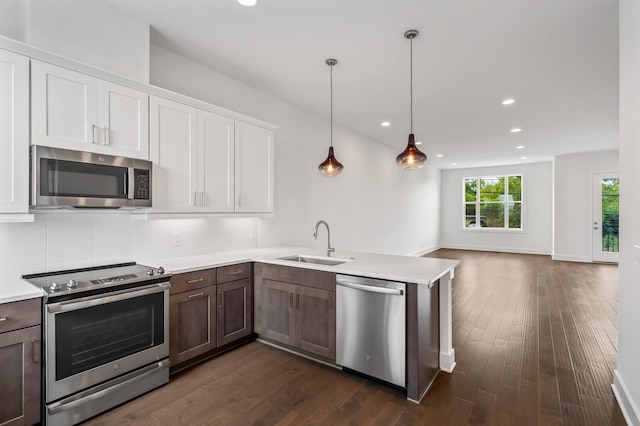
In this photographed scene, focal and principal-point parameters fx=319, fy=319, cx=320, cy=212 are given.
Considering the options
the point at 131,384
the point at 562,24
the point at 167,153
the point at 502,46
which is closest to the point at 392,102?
the point at 502,46

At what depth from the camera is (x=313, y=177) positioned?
5.02m

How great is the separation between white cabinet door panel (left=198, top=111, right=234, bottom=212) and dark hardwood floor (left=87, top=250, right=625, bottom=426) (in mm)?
1487

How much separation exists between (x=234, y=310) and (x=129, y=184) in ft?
4.82

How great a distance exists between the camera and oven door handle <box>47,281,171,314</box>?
196 cm

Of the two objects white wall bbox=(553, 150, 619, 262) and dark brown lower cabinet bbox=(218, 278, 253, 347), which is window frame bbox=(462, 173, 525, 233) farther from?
dark brown lower cabinet bbox=(218, 278, 253, 347)

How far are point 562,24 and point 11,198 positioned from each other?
167 inches

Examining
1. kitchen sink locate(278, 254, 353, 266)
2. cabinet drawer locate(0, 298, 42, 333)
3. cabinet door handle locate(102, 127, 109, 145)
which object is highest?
cabinet door handle locate(102, 127, 109, 145)

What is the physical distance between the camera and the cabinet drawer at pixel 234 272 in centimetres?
296

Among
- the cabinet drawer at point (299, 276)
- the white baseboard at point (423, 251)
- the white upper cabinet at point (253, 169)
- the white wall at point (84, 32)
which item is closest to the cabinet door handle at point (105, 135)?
the white wall at point (84, 32)

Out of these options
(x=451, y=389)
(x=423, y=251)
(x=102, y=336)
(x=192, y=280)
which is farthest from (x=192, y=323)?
(x=423, y=251)

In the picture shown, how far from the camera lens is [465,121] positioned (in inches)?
211

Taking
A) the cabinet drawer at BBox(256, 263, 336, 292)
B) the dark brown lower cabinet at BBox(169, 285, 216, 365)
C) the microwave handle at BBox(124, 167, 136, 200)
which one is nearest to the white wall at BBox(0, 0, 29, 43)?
the microwave handle at BBox(124, 167, 136, 200)

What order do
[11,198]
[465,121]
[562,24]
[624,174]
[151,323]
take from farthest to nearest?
1. [465,121]
2. [562,24]
3. [151,323]
4. [624,174]
5. [11,198]

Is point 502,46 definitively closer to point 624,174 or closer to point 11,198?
point 624,174
